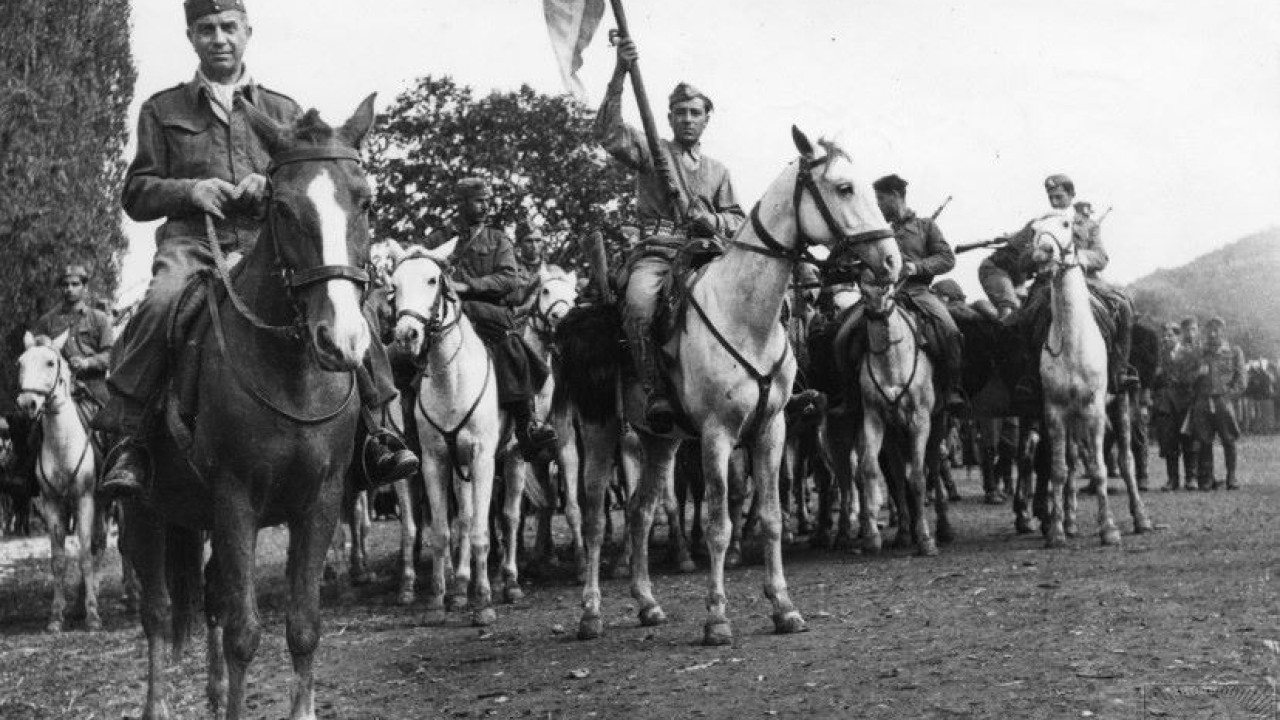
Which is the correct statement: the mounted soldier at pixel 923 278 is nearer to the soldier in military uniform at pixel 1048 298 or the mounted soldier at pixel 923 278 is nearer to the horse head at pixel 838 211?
the soldier in military uniform at pixel 1048 298

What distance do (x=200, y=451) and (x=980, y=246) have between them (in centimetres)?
1141

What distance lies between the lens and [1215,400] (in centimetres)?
2606

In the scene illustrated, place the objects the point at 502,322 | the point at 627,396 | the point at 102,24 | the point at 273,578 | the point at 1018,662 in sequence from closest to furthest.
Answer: the point at 1018,662 → the point at 627,396 → the point at 502,322 → the point at 273,578 → the point at 102,24

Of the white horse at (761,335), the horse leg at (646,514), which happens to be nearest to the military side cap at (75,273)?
the horse leg at (646,514)

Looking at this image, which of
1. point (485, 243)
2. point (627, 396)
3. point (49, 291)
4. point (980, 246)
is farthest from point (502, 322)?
point (49, 291)

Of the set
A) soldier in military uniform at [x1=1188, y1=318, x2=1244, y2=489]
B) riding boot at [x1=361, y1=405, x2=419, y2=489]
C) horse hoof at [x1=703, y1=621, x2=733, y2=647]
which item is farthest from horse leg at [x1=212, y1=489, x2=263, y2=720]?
soldier in military uniform at [x1=1188, y1=318, x2=1244, y2=489]

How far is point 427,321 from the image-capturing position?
1307 cm

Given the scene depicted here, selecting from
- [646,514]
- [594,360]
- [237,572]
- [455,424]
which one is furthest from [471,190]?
[237,572]

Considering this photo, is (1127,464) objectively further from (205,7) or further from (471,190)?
(205,7)

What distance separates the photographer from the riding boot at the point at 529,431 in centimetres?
1453

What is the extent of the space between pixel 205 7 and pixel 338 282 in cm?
215

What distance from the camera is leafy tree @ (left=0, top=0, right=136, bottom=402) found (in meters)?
29.8

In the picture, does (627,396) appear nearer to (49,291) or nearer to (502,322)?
(502,322)

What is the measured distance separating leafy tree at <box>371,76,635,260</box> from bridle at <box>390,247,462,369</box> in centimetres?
3019
